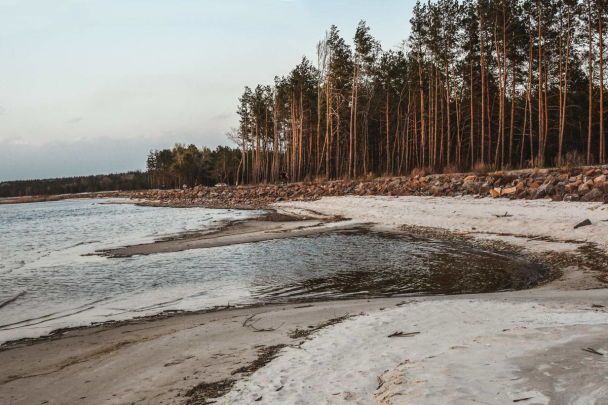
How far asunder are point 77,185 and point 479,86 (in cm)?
14625

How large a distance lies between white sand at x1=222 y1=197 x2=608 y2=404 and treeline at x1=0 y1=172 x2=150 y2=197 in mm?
128656

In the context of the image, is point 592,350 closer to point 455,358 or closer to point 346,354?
point 455,358

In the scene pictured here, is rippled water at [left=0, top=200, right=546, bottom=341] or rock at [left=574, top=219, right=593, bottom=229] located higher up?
rock at [left=574, top=219, right=593, bottom=229]

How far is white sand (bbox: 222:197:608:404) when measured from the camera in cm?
329

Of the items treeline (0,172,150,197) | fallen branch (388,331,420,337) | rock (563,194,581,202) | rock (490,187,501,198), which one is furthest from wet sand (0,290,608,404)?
treeline (0,172,150,197)

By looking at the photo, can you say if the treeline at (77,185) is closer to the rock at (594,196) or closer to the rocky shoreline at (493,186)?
the rocky shoreline at (493,186)

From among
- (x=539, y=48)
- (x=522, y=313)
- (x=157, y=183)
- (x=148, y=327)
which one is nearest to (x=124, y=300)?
(x=148, y=327)

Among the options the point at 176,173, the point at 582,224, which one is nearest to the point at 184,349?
the point at 582,224

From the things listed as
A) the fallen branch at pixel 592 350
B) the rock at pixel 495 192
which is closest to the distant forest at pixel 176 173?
the rock at pixel 495 192

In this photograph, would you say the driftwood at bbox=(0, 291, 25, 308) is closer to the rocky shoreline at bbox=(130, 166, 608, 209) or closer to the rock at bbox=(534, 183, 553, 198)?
the rocky shoreline at bbox=(130, 166, 608, 209)

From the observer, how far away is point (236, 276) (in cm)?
1006

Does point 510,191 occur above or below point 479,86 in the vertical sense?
below

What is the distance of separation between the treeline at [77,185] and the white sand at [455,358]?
422 feet

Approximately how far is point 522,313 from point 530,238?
24.7 feet
